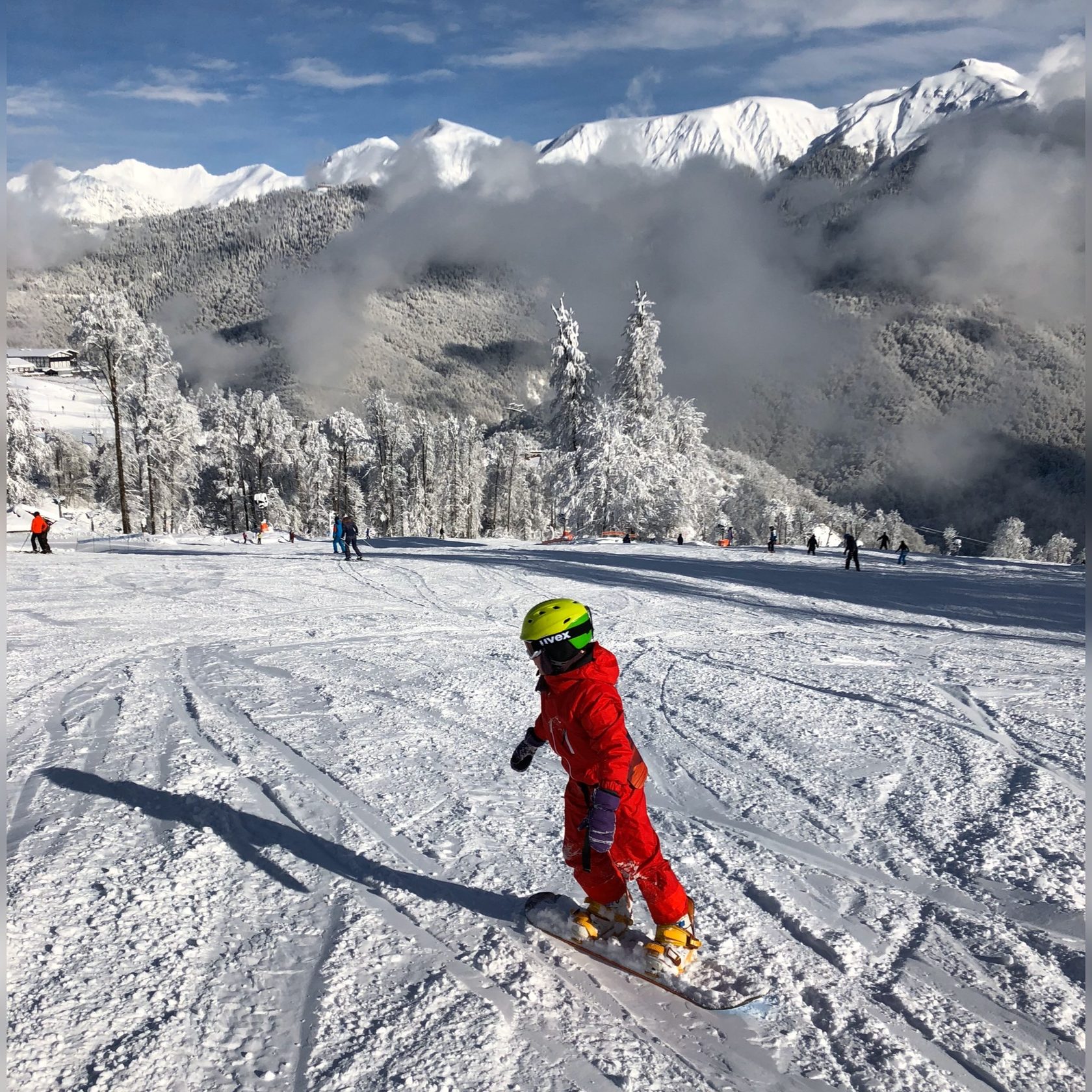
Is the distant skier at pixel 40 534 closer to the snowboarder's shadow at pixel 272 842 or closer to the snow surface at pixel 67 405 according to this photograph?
the snowboarder's shadow at pixel 272 842

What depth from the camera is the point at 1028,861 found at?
4.47 m

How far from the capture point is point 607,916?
3666mm

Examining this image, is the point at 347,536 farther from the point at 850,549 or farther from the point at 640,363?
the point at 640,363

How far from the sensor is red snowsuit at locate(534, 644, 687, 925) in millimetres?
3230

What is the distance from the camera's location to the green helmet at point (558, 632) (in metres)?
3.25

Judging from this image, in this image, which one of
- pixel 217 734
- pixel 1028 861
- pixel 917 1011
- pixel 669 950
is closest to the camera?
pixel 917 1011

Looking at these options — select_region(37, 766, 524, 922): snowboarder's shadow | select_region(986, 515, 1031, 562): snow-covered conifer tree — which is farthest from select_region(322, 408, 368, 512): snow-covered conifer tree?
select_region(986, 515, 1031, 562): snow-covered conifer tree

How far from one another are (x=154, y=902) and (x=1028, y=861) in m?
5.18

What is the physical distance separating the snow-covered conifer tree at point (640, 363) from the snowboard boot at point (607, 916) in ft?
128

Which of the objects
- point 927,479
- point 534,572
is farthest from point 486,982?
point 927,479

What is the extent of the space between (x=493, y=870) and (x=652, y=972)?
4.08 feet

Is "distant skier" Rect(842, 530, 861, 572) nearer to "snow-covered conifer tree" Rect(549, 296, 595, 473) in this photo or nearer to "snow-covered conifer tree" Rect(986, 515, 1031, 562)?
"snow-covered conifer tree" Rect(549, 296, 595, 473)

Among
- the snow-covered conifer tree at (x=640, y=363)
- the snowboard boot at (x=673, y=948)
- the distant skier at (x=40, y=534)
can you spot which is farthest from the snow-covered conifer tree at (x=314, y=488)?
the snowboard boot at (x=673, y=948)

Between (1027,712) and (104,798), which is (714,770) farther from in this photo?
(104,798)
